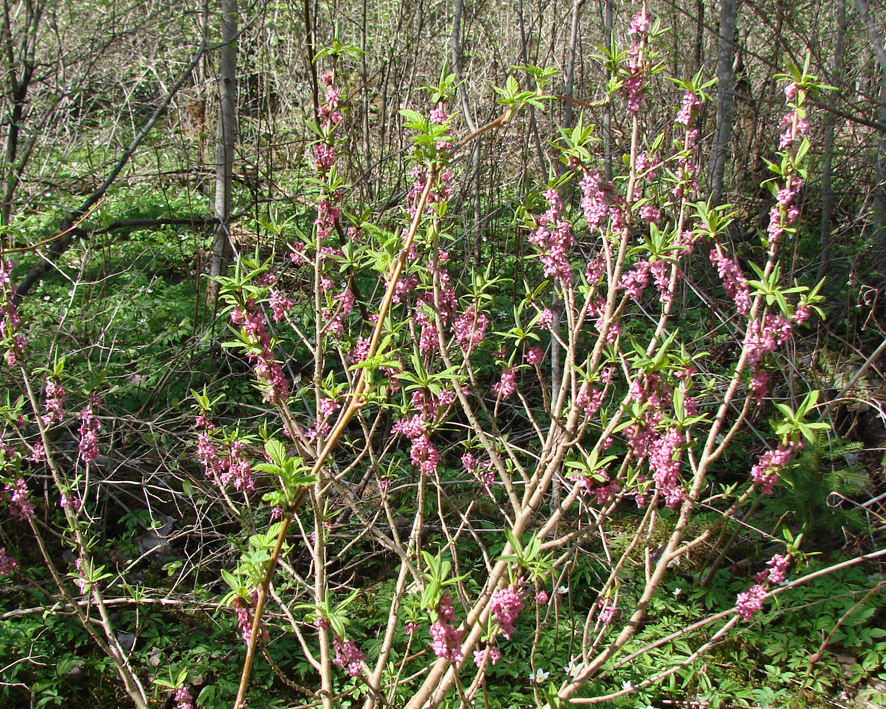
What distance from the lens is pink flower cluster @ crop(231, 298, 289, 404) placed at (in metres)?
1.64

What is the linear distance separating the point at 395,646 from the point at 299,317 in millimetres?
2727

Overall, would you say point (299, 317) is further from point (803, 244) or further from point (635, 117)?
point (803, 244)

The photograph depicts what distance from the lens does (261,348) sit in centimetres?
168

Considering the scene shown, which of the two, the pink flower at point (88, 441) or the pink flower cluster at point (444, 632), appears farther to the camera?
the pink flower at point (88, 441)

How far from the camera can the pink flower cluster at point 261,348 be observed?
164cm

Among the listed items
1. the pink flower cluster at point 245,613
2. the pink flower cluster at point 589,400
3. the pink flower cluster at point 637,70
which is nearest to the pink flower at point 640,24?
the pink flower cluster at point 637,70

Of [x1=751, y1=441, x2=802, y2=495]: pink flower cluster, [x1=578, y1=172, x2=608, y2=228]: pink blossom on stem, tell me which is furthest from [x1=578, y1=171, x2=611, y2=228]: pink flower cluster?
[x1=751, y1=441, x2=802, y2=495]: pink flower cluster

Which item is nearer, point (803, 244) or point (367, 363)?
point (367, 363)

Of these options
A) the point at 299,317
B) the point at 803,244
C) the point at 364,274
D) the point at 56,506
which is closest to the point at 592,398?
the point at 56,506

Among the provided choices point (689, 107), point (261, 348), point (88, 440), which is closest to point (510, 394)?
point (261, 348)

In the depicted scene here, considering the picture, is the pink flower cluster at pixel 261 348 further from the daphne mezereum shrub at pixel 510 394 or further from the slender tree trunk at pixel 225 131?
the slender tree trunk at pixel 225 131

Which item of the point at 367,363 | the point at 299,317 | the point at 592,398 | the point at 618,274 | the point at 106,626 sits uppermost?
the point at 618,274

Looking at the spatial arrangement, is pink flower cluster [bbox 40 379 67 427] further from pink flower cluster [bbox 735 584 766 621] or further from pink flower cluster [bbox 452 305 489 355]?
pink flower cluster [bbox 735 584 766 621]

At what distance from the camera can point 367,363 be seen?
133 cm
